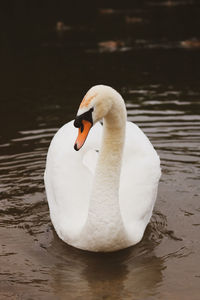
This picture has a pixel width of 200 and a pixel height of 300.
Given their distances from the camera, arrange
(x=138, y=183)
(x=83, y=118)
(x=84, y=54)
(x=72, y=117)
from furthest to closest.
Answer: (x=84, y=54)
(x=72, y=117)
(x=138, y=183)
(x=83, y=118)

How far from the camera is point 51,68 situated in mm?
17500

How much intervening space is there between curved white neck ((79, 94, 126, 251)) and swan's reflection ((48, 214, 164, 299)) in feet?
0.93

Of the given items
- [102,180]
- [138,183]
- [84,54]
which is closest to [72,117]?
[138,183]

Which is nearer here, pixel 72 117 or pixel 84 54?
pixel 72 117

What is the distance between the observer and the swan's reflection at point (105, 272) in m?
5.30

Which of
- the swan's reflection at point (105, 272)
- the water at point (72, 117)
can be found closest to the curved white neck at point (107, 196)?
the swan's reflection at point (105, 272)

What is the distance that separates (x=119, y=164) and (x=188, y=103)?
6628mm

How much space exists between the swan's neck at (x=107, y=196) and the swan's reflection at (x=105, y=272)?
28cm

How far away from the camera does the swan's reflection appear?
5.30 metres

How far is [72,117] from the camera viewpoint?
36.9ft

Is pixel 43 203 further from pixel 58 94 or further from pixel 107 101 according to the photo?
pixel 58 94

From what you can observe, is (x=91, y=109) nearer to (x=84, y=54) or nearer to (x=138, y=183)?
(x=138, y=183)

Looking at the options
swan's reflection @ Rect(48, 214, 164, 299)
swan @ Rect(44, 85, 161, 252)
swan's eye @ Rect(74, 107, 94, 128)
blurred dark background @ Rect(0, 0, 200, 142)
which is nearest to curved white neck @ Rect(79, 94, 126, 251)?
swan @ Rect(44, 85, 161, 252)

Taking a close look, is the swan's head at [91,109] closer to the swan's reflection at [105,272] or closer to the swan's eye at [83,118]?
the swan's eye at [83,118]
